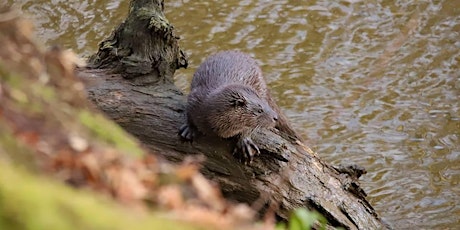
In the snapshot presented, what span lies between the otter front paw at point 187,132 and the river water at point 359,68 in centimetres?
222

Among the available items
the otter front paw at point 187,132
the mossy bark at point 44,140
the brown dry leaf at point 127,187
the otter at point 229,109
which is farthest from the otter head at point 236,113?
the brown dry leaf at point 127,187

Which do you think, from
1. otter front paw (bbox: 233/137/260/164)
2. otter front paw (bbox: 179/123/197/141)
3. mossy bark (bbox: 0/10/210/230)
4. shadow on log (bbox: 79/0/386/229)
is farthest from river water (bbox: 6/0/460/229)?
mossy bark (bbox: 0/10/210/230)

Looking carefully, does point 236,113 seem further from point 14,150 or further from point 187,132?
point 14,150

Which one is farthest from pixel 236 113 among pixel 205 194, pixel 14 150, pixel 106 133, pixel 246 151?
pixel 14 150

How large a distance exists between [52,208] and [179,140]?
3.18m

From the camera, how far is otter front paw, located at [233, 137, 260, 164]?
463 cm

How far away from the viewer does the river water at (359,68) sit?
6.90 metres

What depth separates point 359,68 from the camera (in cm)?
823

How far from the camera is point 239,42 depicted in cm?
846

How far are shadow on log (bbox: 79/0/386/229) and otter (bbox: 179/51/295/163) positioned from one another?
0.06 metres

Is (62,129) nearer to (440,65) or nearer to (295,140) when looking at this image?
(295,140)

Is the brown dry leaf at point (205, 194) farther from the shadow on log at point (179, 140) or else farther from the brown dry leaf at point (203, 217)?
the shadow on log at point (179, 140)

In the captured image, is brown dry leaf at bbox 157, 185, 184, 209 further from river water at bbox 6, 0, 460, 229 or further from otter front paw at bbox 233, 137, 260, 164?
river water at bbox 6, 0, 460, 229

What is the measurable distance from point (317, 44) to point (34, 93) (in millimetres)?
6831
